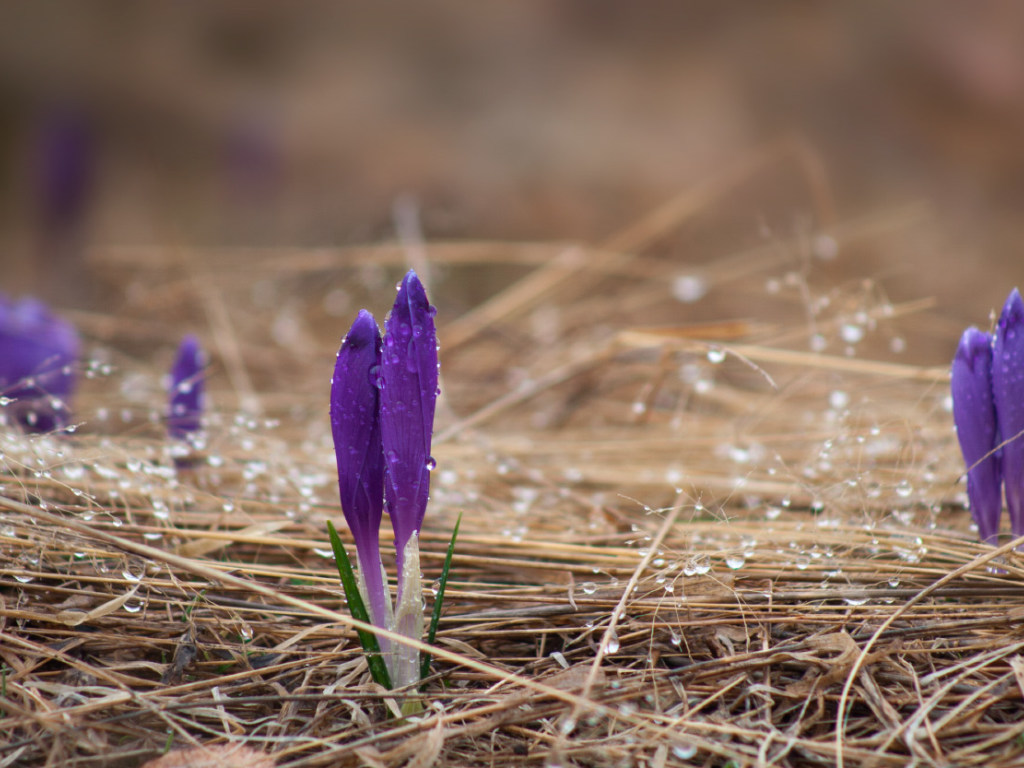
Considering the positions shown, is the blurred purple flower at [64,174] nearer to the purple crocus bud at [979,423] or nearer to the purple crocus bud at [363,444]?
the purple crocus bud at [363,444]

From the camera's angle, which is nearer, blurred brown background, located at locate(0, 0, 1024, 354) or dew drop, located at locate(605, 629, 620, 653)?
dew drop, located at locate(605, 629, 620, 653)

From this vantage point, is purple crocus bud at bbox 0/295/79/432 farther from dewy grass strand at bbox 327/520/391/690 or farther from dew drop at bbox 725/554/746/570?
dew drop at bbox 725/554/746/570

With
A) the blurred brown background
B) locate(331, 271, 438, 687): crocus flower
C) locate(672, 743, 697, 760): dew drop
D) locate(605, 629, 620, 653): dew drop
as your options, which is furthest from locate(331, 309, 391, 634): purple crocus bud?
the blurred brown background

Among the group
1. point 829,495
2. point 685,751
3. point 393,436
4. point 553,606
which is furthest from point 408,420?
point 829,495

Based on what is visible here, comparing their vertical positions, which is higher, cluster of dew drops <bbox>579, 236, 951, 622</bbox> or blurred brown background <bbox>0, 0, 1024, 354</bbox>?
blurred brown background <bbox>0, 0, 1024, 354</bbox>

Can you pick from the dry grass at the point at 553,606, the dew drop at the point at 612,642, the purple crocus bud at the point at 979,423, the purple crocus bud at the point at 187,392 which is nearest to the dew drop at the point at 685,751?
the dry grass at the point at 553,606

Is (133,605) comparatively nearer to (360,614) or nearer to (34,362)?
(360,614)

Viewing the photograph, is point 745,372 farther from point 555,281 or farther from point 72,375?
point 72,375

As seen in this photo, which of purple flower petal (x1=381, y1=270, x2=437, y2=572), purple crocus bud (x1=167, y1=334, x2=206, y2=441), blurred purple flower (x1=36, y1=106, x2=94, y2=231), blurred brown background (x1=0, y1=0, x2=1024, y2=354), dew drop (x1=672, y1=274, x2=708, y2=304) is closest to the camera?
purple flower petal (x1=381, y1=270, x2=437, y2=572)
